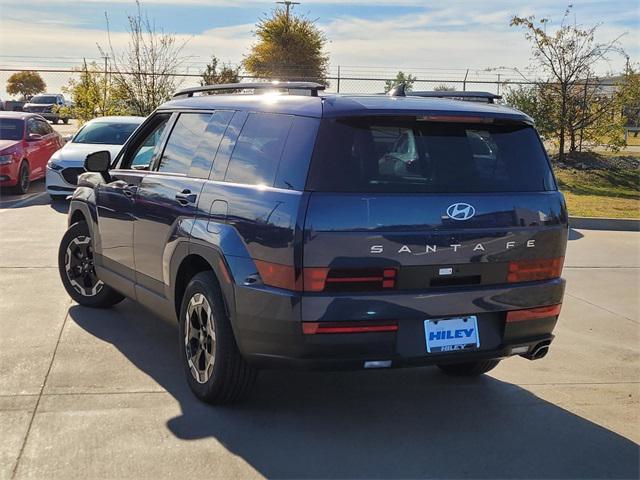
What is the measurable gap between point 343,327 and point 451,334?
620 mm

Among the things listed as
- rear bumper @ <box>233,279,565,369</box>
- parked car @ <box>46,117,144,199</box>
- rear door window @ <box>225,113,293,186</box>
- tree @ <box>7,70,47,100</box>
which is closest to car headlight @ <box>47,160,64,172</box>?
parked car @ <box>46,117,144,199</box>

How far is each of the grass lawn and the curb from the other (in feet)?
1.25

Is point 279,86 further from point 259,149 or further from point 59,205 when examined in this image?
point 59,205

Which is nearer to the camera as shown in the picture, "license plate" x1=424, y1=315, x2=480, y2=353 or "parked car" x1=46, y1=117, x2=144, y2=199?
"license plate" x1=424, y1=315, x2=480, y2=353

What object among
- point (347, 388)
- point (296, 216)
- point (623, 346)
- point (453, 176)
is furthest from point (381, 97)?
point (623, 346)

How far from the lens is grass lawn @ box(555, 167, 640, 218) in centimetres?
1310

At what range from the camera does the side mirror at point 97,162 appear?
5781 millimetres

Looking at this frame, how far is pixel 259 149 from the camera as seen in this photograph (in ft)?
13.7

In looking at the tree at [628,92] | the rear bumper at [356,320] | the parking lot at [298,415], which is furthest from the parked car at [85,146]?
the tree at [628,92]

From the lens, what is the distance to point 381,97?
14.4 ft

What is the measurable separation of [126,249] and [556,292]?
118 inches

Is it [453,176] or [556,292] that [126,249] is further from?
[556,292]

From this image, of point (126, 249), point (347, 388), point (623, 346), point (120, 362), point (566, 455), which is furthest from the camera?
point (623, 346)

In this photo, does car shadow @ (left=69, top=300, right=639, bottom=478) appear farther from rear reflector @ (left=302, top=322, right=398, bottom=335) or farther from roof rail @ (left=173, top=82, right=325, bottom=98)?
roof rail @ (left=173, top=82, right=325, bottom=98)
